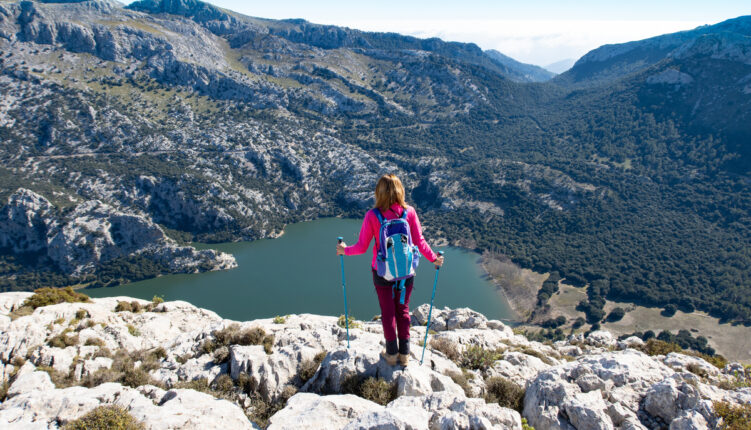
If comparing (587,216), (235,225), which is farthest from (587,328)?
(235,225)

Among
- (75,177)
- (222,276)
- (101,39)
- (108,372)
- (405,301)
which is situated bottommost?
(222,276)

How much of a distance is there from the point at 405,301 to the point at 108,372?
7725 mm

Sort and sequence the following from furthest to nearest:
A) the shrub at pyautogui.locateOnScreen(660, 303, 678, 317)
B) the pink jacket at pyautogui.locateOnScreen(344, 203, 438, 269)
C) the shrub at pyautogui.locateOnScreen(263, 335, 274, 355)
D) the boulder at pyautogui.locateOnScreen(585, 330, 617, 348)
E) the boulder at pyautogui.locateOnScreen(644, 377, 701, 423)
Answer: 1. the shrub at pyautogui.locateOnScreen(660, 303, 678, 317)
2. the boulder at pyautogui.locateOnScreen(585, 330, 617, 348)
3. the shrub at pyautogui.locateOnScreen(263, 335, 274, 355)
4. the pink jacket at pyautogui.locateOnScreen(344, 203, 438, 269)
5. the boulder at pyautogui.locateOnScreen(644, 377, 701, 423)

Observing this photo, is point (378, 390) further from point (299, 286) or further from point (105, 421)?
point (299, 286)

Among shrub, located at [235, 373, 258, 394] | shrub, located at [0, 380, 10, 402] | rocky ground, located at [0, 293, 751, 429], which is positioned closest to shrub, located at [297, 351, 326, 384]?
rocky ground, located at [0, 293, 751, 429]

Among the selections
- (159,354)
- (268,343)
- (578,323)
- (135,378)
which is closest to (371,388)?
(268,343)

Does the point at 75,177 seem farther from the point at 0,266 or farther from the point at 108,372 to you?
the point at 108,372

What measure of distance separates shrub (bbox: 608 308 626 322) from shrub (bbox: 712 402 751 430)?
66177 mm

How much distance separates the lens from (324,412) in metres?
5.90

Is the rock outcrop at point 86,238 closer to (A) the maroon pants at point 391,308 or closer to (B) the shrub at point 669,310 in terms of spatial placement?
(A) the maroon pants at point 391,308

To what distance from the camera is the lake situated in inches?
2665

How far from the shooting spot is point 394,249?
668 centimetres

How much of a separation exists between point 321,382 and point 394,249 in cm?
325

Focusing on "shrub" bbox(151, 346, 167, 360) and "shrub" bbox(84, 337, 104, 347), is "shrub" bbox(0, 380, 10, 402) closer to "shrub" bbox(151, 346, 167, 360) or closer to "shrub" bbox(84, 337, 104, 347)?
"shrub" bbox(84, 337, 104, 347)
